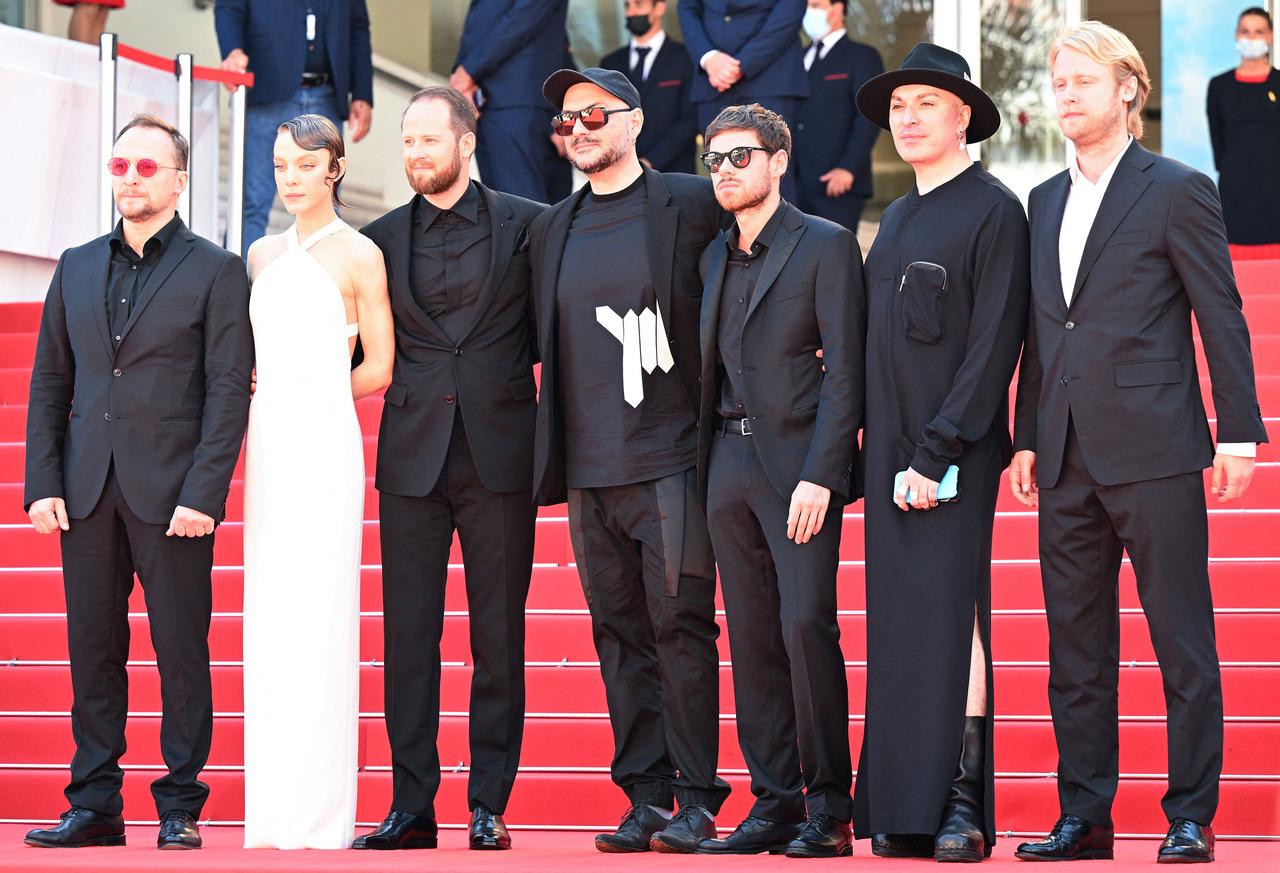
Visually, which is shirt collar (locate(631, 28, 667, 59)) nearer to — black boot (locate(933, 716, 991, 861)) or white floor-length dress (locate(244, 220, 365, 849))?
white floor-length dress (locate(244, 220, 365, 849))

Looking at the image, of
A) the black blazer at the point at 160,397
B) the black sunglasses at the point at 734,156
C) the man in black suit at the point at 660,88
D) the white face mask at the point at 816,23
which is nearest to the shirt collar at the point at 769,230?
the black sunglasses at the point at 734,156

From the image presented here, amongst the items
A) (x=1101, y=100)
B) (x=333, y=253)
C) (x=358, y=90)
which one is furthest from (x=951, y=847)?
(x=358, y=90)

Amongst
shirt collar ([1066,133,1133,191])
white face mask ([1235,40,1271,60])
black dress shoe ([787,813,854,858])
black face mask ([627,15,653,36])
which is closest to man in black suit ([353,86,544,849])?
black dress shoe ([787,813,854,858])

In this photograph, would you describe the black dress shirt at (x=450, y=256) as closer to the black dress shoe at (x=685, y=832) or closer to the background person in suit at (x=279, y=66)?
the black dress shoe at (x=685, y=832)

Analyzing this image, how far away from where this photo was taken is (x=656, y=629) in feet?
16.8

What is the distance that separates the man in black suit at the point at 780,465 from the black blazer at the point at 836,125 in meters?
4.80

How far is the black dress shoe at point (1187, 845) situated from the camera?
4.43 meters

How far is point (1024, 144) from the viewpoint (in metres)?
13.8

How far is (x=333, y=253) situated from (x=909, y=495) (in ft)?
5.73

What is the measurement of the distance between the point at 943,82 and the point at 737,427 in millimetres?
1015

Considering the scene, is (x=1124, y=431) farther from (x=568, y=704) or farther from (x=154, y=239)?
(x=154, y=239)

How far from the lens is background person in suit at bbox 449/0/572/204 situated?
9055 mm

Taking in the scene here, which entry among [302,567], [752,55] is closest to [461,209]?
[302,567]

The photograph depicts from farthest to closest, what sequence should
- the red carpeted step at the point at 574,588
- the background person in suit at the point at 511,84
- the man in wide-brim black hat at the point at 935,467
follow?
1. the background person in suit at the point at 511,84
2. the red carpeted step at the point at 574,588
3. the man in wide-brim black hat at the point at 935,467
